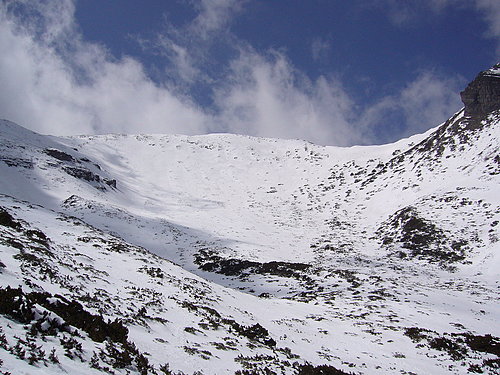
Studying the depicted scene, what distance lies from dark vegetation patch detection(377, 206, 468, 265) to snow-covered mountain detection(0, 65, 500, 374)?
274 mm

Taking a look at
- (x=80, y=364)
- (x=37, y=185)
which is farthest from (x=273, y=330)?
(x=37, y=185)

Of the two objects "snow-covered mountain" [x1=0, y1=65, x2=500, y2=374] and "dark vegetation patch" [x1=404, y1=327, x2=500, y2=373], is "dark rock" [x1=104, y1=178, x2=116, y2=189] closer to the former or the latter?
"snow-covered mountain" [x1=0, y1=65, x2=500, y2=374]

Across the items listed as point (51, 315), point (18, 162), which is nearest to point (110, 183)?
point (18, 162)

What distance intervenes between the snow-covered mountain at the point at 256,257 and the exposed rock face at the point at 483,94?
1.35ft

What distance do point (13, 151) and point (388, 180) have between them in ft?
249

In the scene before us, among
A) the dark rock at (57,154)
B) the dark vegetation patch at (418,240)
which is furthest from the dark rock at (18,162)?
the dark vegetation patch at (418,240)

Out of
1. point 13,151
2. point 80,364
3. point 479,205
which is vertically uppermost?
point 479,205

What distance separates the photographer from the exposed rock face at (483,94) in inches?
2833

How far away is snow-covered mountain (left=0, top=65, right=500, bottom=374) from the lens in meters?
10.1

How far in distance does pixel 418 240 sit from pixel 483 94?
47587 mm

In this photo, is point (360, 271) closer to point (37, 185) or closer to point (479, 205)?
point (479, 205)

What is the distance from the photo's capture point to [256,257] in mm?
43250

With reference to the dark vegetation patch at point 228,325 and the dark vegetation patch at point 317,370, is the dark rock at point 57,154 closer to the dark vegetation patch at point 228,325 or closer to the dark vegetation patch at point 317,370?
the dark vegetation patch at point 228,325

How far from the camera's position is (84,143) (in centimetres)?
10438
